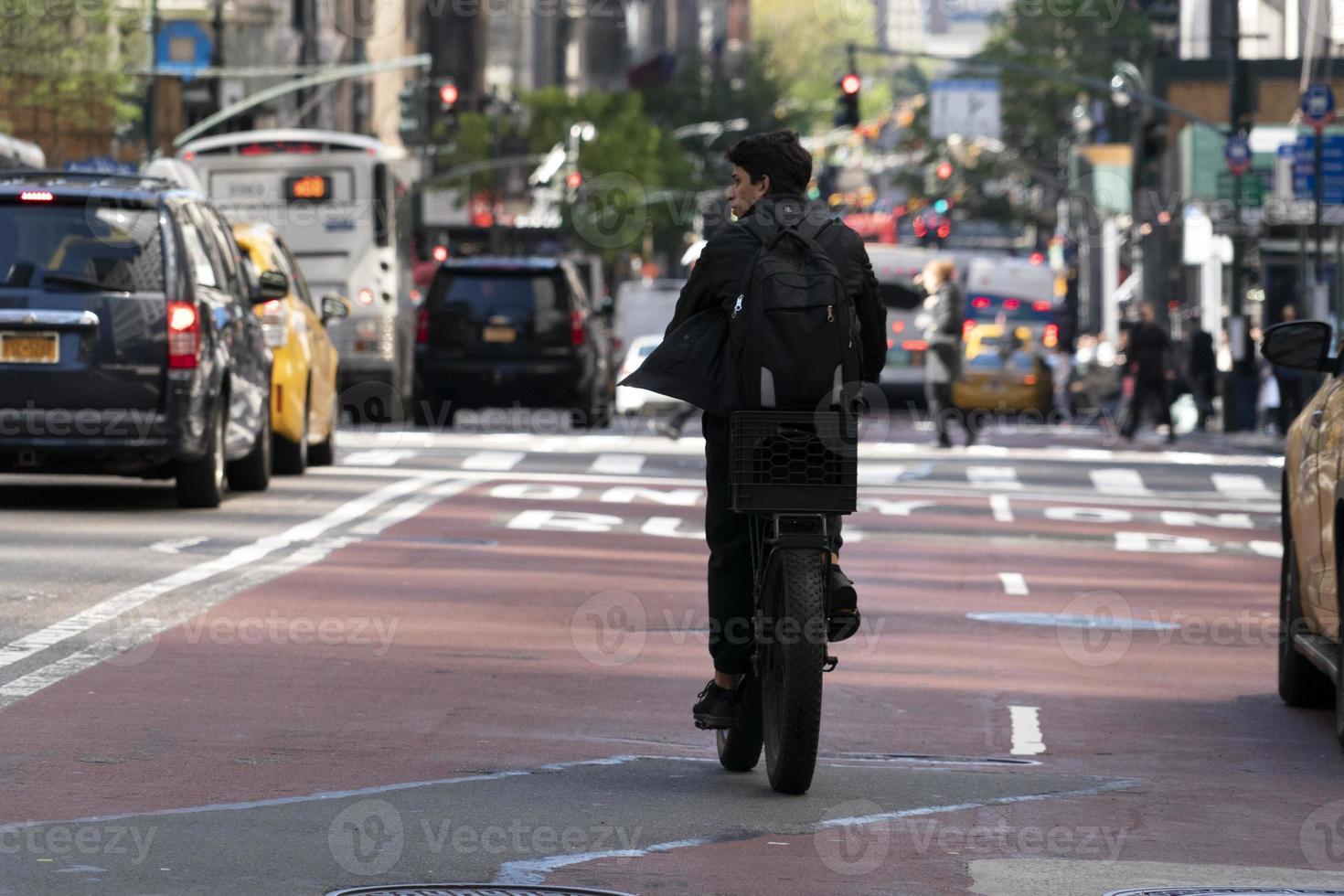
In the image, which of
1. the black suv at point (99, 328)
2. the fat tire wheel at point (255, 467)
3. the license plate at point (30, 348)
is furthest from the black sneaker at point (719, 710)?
the fat tire wheel at point (255, 467)

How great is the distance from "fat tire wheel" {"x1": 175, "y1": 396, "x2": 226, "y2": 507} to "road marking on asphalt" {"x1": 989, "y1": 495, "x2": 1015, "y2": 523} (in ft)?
18.5

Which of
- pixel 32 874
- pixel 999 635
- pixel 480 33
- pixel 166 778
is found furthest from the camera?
pixel 480 33

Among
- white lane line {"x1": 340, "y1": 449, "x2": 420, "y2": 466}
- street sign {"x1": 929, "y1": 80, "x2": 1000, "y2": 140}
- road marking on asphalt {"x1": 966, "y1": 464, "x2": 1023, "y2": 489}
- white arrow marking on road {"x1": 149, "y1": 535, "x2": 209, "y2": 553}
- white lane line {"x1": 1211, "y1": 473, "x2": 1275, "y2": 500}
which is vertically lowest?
white lane line {"x1": 1211, "y1": 473, "x2": 1275, "y2": 500}

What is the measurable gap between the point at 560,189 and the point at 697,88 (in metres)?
13.1

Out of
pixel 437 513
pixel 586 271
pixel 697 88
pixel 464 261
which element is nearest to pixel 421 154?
pixel 697 88

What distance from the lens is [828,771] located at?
8.69m

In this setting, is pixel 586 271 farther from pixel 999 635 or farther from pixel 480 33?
pixel 999 635

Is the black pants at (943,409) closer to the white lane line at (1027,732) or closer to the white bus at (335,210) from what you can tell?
the white bus at (335,210)

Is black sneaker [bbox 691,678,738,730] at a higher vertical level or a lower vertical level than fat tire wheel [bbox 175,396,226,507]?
higher

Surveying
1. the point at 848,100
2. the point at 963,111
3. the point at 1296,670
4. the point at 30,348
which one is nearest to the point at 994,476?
the point at 30,348

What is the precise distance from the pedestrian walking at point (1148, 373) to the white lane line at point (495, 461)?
13341 mm

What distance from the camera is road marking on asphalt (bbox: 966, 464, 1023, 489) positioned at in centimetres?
2489

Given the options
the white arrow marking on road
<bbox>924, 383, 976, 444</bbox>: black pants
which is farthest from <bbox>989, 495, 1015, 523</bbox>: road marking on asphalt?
<bbox>924, 383, 976, 444</bbox>: black pants

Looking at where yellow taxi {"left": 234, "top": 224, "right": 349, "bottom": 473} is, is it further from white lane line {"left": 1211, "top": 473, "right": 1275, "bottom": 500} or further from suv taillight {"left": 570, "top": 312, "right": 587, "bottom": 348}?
suv taillight {"left": 570, "top": 312, "right": 587, "bottom": 348}
